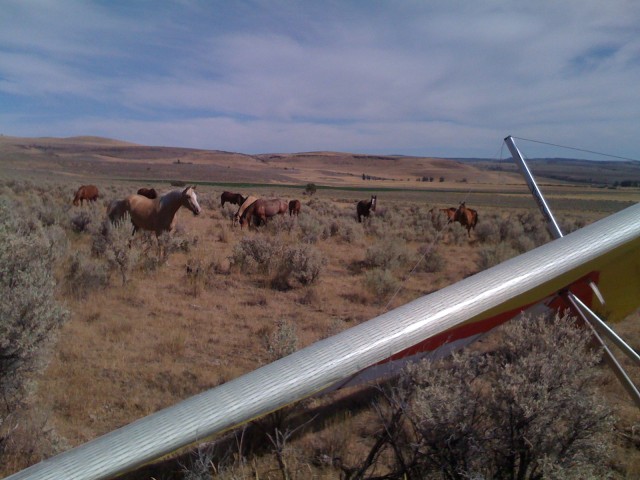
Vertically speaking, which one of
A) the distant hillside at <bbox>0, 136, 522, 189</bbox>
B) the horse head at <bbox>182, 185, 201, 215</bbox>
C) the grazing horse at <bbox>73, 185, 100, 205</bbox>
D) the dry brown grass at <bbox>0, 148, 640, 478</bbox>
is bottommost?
the dry brown grass at <bbox>0, 148, 640, 478</bbox>

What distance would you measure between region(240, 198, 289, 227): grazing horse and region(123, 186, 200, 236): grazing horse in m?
5.62

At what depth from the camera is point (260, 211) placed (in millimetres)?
16578

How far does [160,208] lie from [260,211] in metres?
6.57

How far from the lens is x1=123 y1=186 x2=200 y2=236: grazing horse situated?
33.1 feet

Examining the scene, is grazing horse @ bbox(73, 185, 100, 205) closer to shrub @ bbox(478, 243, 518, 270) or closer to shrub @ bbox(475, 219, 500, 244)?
shrub @ bbox(475, 219, 500, 244)

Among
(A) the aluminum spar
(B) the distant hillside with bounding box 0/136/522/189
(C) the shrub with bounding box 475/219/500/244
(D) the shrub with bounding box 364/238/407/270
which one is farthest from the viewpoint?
(B) the distant hillside with bounding box 0/136/522/189

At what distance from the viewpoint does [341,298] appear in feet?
25.5

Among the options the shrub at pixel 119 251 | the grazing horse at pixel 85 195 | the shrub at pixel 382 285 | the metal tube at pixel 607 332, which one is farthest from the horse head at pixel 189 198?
the grazing horse at pixel 85 195

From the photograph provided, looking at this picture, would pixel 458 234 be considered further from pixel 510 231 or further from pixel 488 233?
pixel 510 231

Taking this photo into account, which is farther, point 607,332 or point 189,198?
point 189,198

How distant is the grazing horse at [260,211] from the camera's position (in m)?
16.5

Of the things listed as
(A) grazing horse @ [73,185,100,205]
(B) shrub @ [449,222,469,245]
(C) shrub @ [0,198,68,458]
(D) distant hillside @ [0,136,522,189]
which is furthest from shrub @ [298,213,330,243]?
(D) distant hillside @ [0,136,522,189]

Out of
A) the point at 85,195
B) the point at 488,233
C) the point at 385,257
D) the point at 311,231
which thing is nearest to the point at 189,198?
the point at 385,257

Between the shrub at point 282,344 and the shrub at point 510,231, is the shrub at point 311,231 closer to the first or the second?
the shrub at point 510,231
